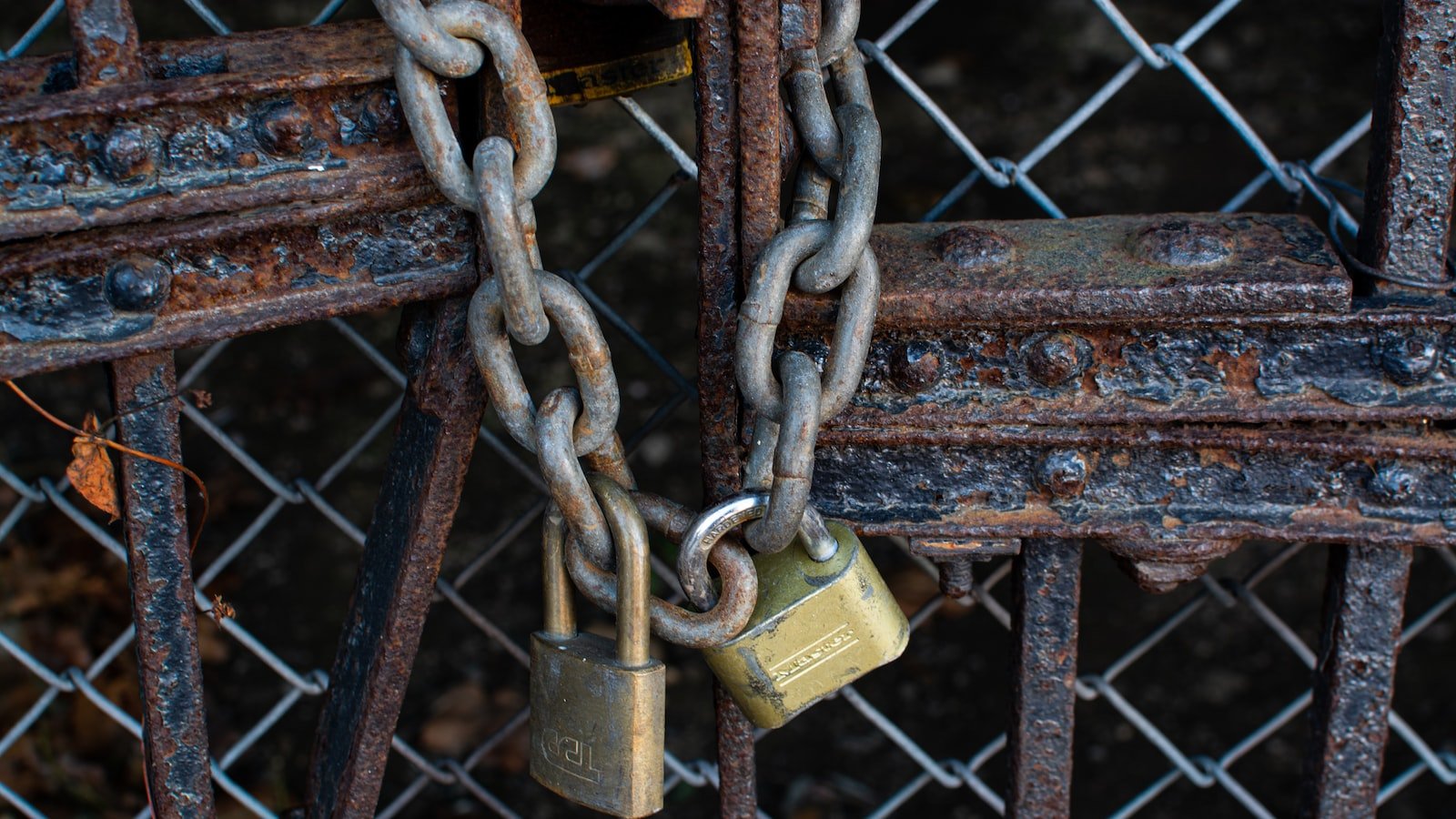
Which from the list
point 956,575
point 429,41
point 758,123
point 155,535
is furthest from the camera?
point 956,575

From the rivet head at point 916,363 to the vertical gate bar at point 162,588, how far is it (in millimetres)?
495

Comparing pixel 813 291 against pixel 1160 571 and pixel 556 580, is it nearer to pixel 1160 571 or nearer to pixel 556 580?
pixel 556 580

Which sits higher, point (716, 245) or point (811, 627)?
point (716, 245)

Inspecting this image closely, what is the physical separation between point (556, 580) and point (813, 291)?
0.28 m

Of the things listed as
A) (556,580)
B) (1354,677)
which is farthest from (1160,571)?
(556,580)

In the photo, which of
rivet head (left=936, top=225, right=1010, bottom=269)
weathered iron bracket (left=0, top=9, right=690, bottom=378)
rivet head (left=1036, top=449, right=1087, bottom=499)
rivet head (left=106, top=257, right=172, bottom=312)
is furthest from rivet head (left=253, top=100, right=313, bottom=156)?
rivet head (left=1036, top=449, right=1087, bottom=499)

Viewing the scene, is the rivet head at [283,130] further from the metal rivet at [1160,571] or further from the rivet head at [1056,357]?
the metal rivet at [1160,571]

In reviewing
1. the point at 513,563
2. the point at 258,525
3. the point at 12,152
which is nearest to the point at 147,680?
the point at 12,152

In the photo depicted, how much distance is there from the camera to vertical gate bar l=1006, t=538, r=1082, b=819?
105 cm

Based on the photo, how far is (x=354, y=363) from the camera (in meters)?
2.85

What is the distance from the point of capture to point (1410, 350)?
897mm

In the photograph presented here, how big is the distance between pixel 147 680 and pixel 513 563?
4.53 ft

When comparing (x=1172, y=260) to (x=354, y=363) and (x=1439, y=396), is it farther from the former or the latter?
(x=354, y=363)

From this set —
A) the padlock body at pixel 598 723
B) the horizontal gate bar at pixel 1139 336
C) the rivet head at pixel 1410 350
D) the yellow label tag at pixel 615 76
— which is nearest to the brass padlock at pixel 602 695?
the padlock body at pixel 598 723
